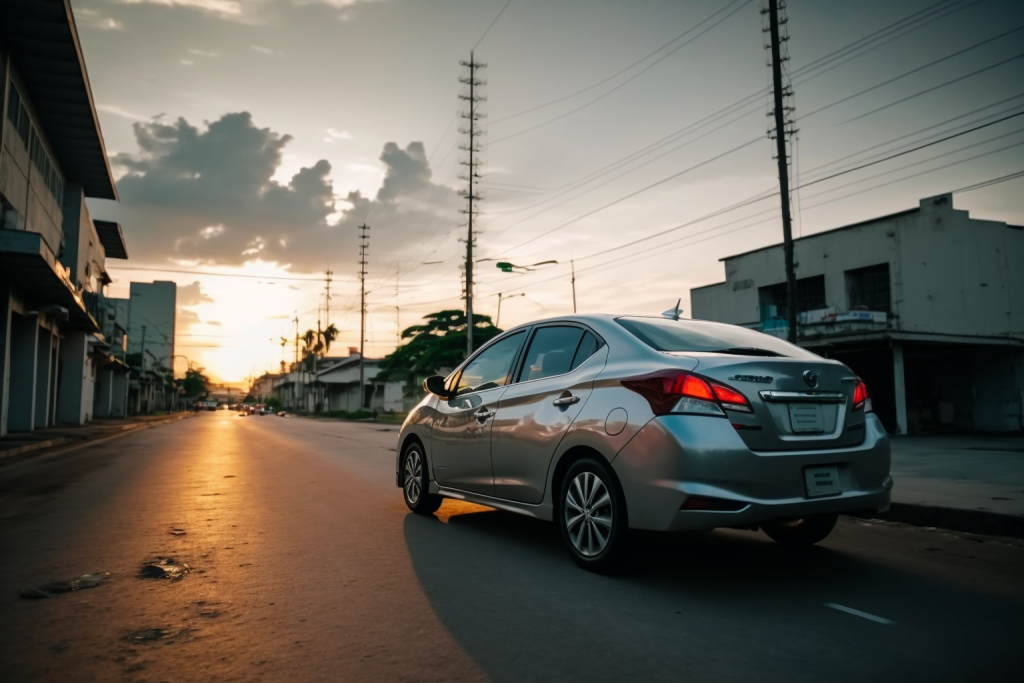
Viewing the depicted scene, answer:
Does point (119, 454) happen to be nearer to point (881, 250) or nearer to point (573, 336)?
point (573, 336)

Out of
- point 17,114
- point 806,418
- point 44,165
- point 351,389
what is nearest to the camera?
point 806,418

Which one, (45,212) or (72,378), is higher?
(45,212)

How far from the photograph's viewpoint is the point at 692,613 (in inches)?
159

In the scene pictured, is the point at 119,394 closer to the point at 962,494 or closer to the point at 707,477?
the point at 962,494

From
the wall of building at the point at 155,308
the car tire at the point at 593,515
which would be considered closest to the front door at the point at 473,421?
the car tire at the point at 593,515

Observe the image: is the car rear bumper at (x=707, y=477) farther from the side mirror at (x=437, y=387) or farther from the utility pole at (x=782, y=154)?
the utility pole at (x=782, y=154)

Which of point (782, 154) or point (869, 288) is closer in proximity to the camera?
point (782, 154)

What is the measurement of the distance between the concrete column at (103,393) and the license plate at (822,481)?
2304 inches

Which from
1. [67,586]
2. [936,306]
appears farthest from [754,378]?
[936,306]

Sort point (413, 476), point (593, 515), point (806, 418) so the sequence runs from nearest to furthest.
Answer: point (806, 418)
point (593, 515)
point (413, 476)

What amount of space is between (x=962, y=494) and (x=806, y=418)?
4606 mm

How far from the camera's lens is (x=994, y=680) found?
3117 mm

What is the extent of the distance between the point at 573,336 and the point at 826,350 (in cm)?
2382

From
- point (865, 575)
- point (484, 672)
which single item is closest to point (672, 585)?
point (865, 575)
